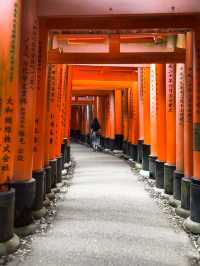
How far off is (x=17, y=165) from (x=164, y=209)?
2868 millimetres

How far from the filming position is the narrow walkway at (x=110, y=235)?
13.4ft

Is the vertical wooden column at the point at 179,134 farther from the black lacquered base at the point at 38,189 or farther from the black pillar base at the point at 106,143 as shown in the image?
the black pillar base at the point at 106,143

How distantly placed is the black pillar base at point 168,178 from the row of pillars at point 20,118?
2.46 m

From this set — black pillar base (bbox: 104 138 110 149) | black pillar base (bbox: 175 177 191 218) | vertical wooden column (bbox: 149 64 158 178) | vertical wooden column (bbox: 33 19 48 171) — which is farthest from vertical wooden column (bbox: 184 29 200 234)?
black pillar base (bbox: 104 138 110 149)

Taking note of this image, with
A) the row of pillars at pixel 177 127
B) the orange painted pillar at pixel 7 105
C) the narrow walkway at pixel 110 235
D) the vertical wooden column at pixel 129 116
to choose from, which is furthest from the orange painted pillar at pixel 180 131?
the vertical wooden column at pixel 129 116

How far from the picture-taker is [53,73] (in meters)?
7.79

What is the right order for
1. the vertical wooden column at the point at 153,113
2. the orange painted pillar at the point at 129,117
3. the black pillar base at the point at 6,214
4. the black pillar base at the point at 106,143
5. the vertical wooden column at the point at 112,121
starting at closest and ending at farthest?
the black pillar base at the point at 6,214, the vertical wooden column at the point at 153,113, the orange painted pillar at the point at 129,117, the vertical wooden column at the point at 112,121, the black pillar base at the point at 106,143

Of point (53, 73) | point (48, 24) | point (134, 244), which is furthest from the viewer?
point (53, 73)

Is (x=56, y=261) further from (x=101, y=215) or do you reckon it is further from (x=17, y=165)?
(x=101, y=215)

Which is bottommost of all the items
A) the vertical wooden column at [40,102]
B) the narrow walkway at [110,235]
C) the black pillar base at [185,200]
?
the narrow walkway at [110,235]

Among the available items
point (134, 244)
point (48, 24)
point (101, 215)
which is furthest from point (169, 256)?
point (48, 24)

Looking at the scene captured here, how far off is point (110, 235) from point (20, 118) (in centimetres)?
189

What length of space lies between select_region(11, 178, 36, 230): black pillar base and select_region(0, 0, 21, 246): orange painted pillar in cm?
63

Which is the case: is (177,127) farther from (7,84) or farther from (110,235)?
(7,84)
